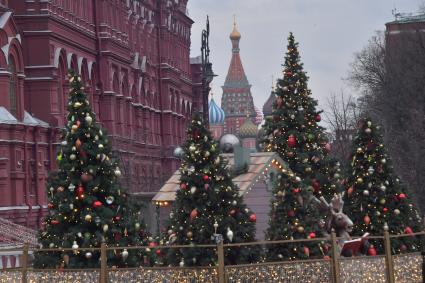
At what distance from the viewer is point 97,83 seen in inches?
1991

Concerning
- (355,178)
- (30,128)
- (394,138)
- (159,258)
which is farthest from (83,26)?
(159,258)

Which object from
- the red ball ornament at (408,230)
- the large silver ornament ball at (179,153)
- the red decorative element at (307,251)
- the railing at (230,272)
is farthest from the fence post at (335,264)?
the red ball ornament at (408,230)

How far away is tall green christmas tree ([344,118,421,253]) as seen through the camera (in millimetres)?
26797

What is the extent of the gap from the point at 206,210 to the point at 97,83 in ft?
94.3

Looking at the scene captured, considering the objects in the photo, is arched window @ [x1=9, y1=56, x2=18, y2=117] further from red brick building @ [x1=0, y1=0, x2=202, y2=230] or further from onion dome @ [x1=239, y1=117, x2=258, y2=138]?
onion dome @ [x1=239, y1=117, x2=258, y2=138]

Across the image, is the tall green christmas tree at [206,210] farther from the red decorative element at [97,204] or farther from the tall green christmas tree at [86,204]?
the red decorative element at [97,204]

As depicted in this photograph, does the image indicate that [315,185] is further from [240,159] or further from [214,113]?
[214,113]

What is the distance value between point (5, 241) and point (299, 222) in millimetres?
13063

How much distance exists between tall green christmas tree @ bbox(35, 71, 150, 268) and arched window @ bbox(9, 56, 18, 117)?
670 inches

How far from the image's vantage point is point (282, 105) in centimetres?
3253

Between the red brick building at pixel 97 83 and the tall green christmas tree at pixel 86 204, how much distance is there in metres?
15.2

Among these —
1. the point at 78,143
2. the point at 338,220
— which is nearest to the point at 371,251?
the point at 338,220

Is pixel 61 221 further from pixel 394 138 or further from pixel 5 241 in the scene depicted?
pixel 394 138

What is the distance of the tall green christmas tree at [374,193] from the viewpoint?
2680 cm
